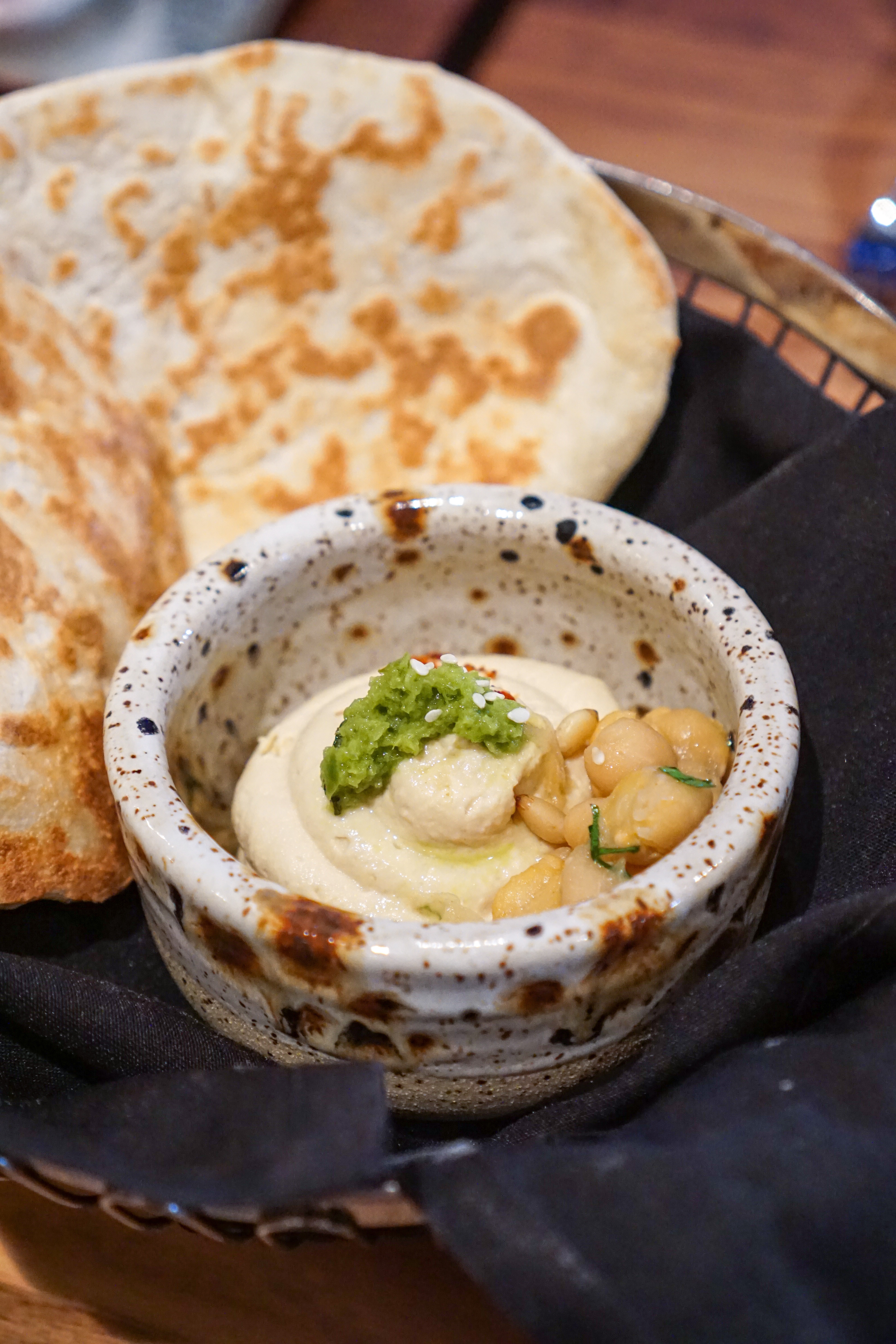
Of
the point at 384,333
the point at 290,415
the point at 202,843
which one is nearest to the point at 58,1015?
the point at 202,843

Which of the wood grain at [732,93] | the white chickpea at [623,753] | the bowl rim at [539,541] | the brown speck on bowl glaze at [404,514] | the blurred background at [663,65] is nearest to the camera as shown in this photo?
the bowl rim at [539,541]

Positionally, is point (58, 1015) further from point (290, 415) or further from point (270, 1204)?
point (290, 415)

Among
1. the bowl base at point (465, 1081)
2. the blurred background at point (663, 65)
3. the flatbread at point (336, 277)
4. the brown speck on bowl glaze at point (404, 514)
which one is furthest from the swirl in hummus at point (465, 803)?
the blurred background at point (663, 65)

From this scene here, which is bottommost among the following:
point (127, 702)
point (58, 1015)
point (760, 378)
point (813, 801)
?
point (58, 1015)

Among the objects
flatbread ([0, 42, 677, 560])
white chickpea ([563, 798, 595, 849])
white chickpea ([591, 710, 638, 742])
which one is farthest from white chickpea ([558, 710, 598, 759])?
flatbread ([0, 42, 677, 560])

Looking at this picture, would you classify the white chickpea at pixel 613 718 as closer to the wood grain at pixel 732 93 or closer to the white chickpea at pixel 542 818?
the white chickpea at pixel 542 818

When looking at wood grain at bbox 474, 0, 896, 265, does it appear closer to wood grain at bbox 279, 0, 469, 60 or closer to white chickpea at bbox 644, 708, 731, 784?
wood grain at bbox 279, 0, 469, 60

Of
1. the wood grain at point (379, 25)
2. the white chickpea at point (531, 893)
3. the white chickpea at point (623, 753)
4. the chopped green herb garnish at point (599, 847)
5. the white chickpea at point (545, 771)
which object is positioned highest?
the wood grain at point (379, 25)
